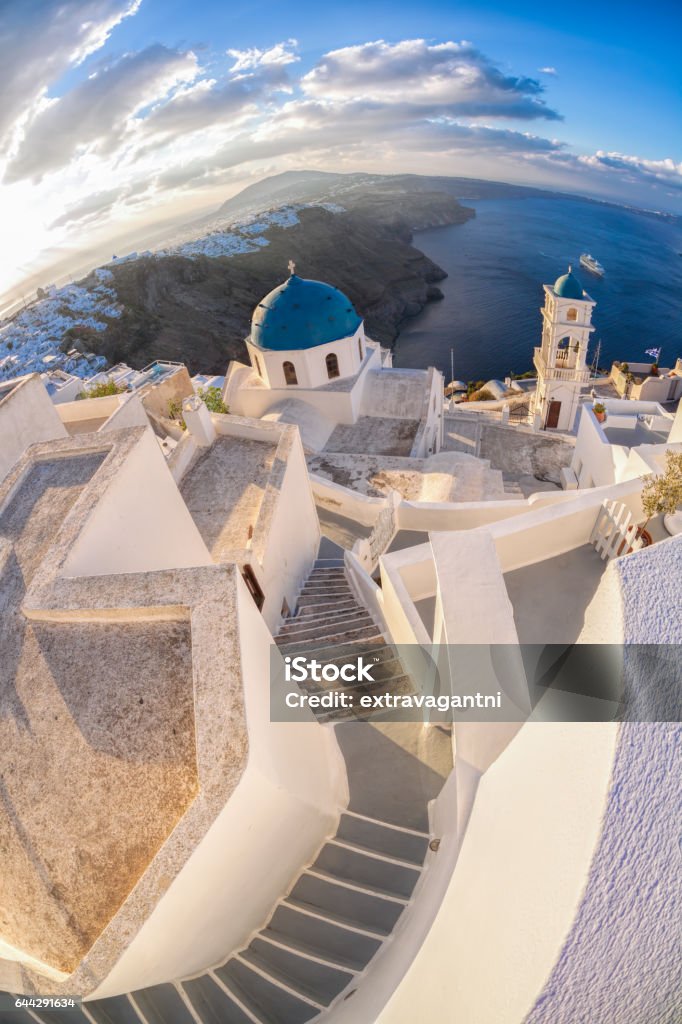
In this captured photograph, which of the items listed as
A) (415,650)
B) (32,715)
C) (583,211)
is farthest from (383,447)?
(583,211)

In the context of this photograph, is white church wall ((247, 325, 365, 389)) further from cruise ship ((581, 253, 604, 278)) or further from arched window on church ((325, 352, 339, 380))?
cruise ship ((581, 253, 604, 278))

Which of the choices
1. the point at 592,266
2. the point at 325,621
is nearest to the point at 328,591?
the point at 325,621

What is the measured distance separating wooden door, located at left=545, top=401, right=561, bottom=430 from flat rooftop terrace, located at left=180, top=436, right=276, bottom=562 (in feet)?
67.9

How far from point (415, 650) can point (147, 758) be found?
434 cm

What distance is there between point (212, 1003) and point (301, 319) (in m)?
20.1

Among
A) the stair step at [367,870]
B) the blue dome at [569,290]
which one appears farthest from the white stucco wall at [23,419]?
the blue dome at [569,290]

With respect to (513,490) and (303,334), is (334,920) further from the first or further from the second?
(303,334)

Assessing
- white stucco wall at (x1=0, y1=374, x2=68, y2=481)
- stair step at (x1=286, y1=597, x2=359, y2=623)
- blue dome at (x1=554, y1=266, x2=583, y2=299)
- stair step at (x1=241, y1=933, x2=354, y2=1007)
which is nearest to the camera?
stair step at (x1=241, y1=933, x2=354, y2=1007)

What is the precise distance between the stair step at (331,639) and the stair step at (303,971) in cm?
395

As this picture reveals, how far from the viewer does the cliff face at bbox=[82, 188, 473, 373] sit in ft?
178

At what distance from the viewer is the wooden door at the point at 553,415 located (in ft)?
91.0

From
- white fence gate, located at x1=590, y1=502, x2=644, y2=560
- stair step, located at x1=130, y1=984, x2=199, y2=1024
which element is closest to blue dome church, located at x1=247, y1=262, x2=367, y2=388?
white fence gate, located at x1=590, y1=502, x2=644, y2=560

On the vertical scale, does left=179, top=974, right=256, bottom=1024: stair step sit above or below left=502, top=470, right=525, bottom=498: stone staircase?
above

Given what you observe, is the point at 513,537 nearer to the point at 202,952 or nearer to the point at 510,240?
the point at 202,952
